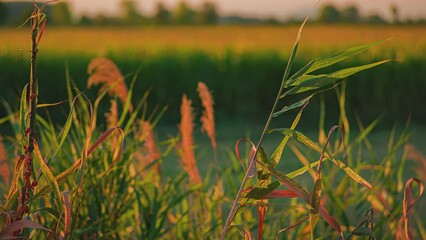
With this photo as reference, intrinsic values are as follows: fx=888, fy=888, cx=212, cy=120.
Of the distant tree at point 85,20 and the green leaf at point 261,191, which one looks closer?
the green leaf at point 261,191

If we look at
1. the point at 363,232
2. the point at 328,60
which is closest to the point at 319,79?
the point at 328,60

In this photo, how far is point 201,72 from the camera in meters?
7.23

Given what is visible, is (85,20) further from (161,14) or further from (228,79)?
(228,79)

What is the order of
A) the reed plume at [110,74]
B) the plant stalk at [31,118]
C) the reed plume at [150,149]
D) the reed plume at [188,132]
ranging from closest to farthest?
the plant stalk at [31,118] < the reed plume at [188,132] < the reed plume at [150,149] < the reed plume at [110,74]

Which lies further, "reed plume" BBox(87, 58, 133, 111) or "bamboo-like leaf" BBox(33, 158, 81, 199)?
"reed plume" BBox(87, 58, 133, 111)

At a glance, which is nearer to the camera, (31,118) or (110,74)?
(31,118)

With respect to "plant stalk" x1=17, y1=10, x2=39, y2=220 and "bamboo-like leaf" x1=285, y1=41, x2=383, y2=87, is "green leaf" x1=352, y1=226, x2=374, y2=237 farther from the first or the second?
"plant stalk" x1=17, y1=10, x2=39, y2=220

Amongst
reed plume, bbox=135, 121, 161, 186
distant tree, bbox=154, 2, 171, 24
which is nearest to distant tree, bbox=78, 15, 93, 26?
distant tree, bbox=154, 2, 171, 24

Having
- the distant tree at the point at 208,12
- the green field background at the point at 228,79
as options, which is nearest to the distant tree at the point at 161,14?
the distant tree at the point at 208,12

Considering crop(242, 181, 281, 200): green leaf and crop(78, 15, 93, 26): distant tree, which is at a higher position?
crop(242, 181, 281, 200): green leaf

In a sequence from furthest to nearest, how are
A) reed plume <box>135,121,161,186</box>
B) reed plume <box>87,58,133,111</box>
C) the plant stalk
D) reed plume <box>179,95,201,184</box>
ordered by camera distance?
reed plume <box>87,58,133,111</box> < reed plume <box>135,121,161,186</box> < reed plume <box>179,95,201,184</box> < the plant stalk

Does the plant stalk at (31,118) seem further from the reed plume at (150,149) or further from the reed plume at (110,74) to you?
the reed plume at (110,74)

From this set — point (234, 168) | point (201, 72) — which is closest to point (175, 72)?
point (201, 72)

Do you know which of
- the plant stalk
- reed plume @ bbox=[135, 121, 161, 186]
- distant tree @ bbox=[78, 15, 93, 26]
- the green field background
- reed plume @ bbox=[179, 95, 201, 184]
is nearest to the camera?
the plant stalk
